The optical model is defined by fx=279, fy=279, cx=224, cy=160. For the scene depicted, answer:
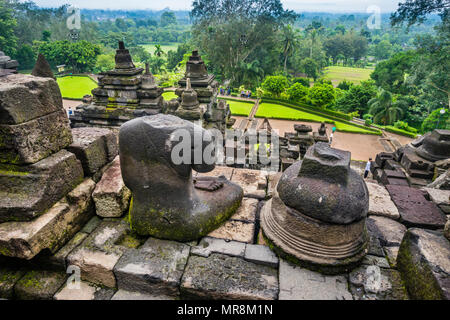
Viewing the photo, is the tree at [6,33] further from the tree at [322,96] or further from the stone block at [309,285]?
the stone block at [309,285]

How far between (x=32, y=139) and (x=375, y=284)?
355cm

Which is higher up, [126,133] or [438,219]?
[126,133]

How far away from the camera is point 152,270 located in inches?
104

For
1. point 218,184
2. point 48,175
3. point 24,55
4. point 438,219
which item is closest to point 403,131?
point 438,219

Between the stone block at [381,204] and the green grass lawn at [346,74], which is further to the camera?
the green grass lawn at [346,74]

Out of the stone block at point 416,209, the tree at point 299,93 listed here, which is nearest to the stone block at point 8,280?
the stone block at point 416,209

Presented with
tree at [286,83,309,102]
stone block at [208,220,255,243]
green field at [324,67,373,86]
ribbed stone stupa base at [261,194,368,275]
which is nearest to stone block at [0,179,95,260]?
stone block at [208,220,255,243]

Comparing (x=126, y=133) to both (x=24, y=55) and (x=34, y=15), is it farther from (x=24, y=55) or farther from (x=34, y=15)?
(x=34, y=15)

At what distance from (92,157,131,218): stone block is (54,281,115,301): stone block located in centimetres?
84

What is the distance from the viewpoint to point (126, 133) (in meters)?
2.67

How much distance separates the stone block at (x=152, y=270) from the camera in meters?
2.61

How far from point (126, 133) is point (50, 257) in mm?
1499

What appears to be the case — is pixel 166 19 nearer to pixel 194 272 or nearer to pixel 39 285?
pixel 39 285

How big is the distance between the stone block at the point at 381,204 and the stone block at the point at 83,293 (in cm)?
336
